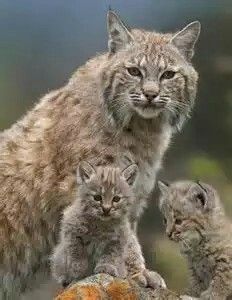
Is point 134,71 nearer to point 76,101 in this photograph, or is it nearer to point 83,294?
point 76,101

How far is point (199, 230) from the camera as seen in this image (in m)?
8.45

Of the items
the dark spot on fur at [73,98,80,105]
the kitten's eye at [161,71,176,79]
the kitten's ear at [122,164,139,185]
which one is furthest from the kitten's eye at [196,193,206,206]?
the dark spot on fur at [73,98,80,105]

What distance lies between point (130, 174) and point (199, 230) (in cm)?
58

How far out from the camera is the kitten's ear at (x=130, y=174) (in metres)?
8.67

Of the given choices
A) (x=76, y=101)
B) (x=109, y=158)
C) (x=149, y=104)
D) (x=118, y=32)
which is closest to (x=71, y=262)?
(x=109, y=158)

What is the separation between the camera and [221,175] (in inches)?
504

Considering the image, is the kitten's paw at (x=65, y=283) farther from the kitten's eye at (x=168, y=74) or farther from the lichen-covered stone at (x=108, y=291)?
the kitten's eye at (x=168, y=74)

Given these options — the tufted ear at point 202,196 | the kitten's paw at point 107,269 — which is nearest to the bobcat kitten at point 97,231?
the kitten's paw at point 107,269

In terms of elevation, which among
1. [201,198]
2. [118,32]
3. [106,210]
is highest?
[118,32]

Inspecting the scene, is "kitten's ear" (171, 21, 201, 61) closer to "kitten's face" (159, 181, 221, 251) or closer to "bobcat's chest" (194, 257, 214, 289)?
"kitten's face" (159, 181, 221, 251)

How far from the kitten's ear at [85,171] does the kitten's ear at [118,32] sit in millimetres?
1073

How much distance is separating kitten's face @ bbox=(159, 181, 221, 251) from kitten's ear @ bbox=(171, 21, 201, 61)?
4.32ft

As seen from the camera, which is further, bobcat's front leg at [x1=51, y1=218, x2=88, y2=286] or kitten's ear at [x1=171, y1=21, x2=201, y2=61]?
kitten's ear at [x1=171, y1=21, x2=201, y2=61]

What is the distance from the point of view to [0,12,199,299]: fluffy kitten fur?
9.23 m
